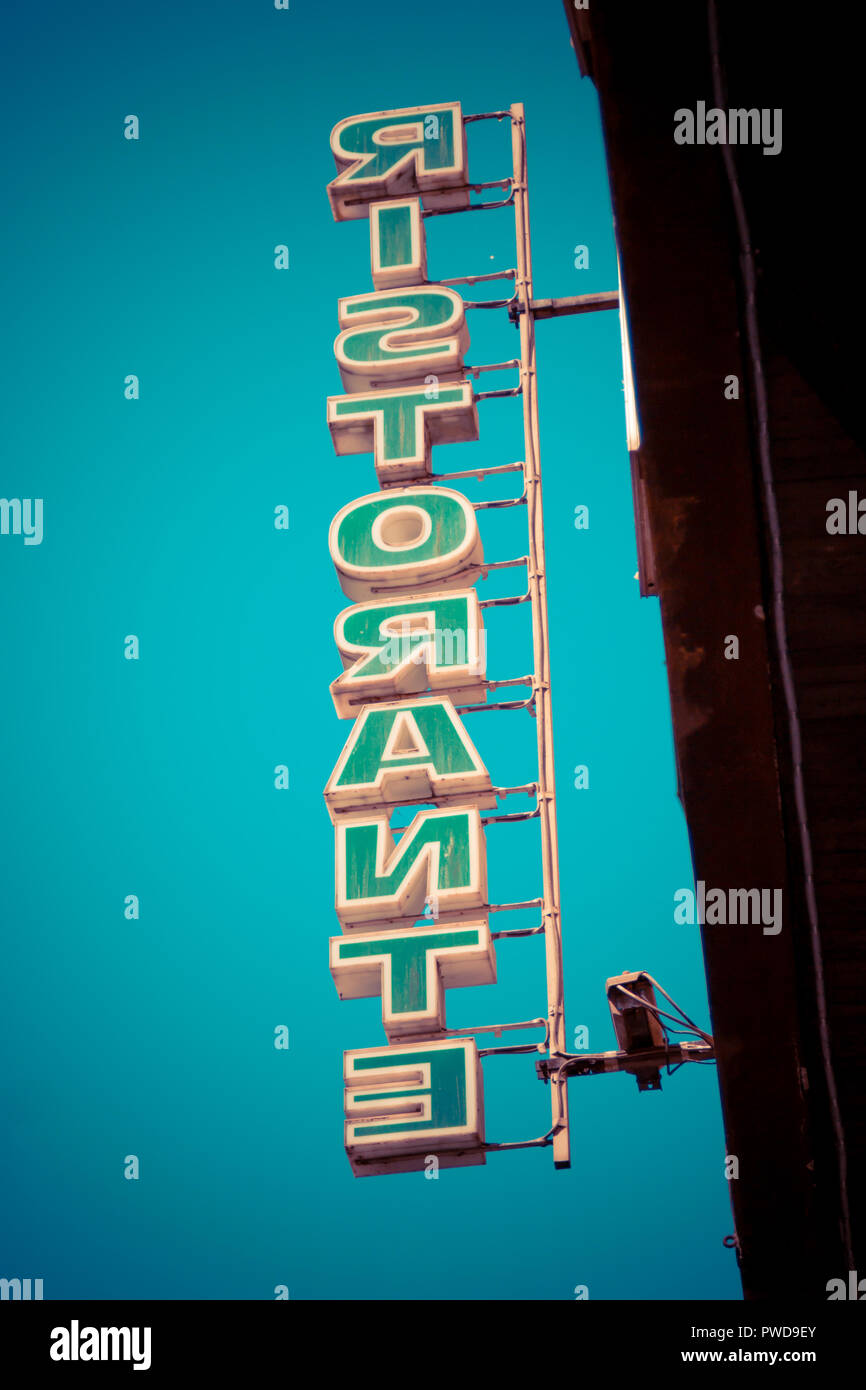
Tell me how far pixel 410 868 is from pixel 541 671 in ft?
7.21

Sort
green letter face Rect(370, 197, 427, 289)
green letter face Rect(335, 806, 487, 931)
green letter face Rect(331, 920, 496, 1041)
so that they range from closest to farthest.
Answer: green letter face Rect(331, 920, 496, 1041) < green letter face Rect(335, 806, 487, 931) < green letter face Rect(370, 197, 427, 289)

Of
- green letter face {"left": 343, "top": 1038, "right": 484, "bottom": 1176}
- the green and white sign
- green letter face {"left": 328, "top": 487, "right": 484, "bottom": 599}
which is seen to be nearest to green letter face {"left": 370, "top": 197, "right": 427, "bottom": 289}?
the green and white sign

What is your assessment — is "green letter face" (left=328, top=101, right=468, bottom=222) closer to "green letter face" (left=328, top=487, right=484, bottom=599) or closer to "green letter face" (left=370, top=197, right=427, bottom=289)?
"green letter face" (left=370, top=197, right=427, bottom=289)

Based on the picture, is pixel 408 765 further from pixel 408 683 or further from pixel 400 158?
pixel 400 158

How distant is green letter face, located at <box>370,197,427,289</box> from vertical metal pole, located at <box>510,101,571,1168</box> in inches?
36.0

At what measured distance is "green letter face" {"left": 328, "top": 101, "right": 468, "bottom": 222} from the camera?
1423cm

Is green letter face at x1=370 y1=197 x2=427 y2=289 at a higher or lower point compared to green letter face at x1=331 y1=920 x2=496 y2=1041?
higher

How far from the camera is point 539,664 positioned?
40.4ft

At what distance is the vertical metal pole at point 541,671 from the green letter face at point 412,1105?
579mm

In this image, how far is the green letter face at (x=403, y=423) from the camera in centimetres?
1280

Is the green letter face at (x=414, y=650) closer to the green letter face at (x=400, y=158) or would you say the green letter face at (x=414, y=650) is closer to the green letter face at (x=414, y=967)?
the green letter face at (x=414, y=967)

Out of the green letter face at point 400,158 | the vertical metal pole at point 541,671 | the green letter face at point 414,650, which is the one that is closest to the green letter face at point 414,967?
the vertical metal pole at point 541,671
